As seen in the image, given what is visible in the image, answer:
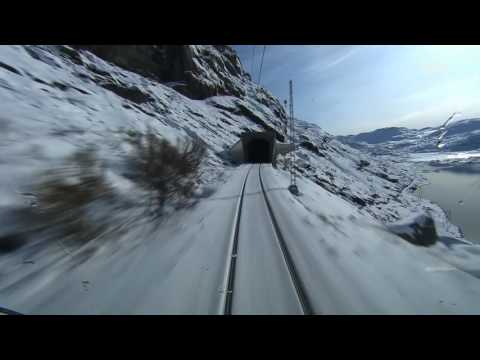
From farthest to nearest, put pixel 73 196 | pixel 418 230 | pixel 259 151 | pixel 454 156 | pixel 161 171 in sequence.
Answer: pixel 454 156 → pixel 259 151 → pixel 161 171 → pixel 418 230 → pixel 73 196

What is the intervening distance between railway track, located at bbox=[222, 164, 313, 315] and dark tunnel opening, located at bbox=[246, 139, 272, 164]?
22.8 meters

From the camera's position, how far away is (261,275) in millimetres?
3582

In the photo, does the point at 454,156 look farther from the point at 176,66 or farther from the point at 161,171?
the point at 161,171

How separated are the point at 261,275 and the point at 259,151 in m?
26.9

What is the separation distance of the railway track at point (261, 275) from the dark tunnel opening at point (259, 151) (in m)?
22.8

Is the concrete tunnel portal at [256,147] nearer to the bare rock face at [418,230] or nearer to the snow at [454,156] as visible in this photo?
the snow at [454,156]

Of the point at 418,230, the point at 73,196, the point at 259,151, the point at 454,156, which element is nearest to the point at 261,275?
the point at 73,196

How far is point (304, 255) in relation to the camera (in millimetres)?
4262

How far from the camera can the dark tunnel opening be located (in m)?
28.4

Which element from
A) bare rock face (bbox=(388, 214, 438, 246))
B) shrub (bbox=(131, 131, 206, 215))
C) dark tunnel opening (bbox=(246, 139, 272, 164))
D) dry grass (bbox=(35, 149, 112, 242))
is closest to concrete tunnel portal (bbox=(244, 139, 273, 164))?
dark tunnel opening (bbox=(246, 139, 272, 164))

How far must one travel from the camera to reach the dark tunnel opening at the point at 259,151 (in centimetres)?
2842

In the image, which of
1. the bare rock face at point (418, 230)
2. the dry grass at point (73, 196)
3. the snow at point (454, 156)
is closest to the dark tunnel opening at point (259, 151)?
the snow at point (454, 156)

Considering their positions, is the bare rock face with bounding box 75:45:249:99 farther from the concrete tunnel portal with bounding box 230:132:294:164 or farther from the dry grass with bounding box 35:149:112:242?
the dry grass with bounding box 35:149:112:242

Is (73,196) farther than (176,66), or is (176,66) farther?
(176,66)
